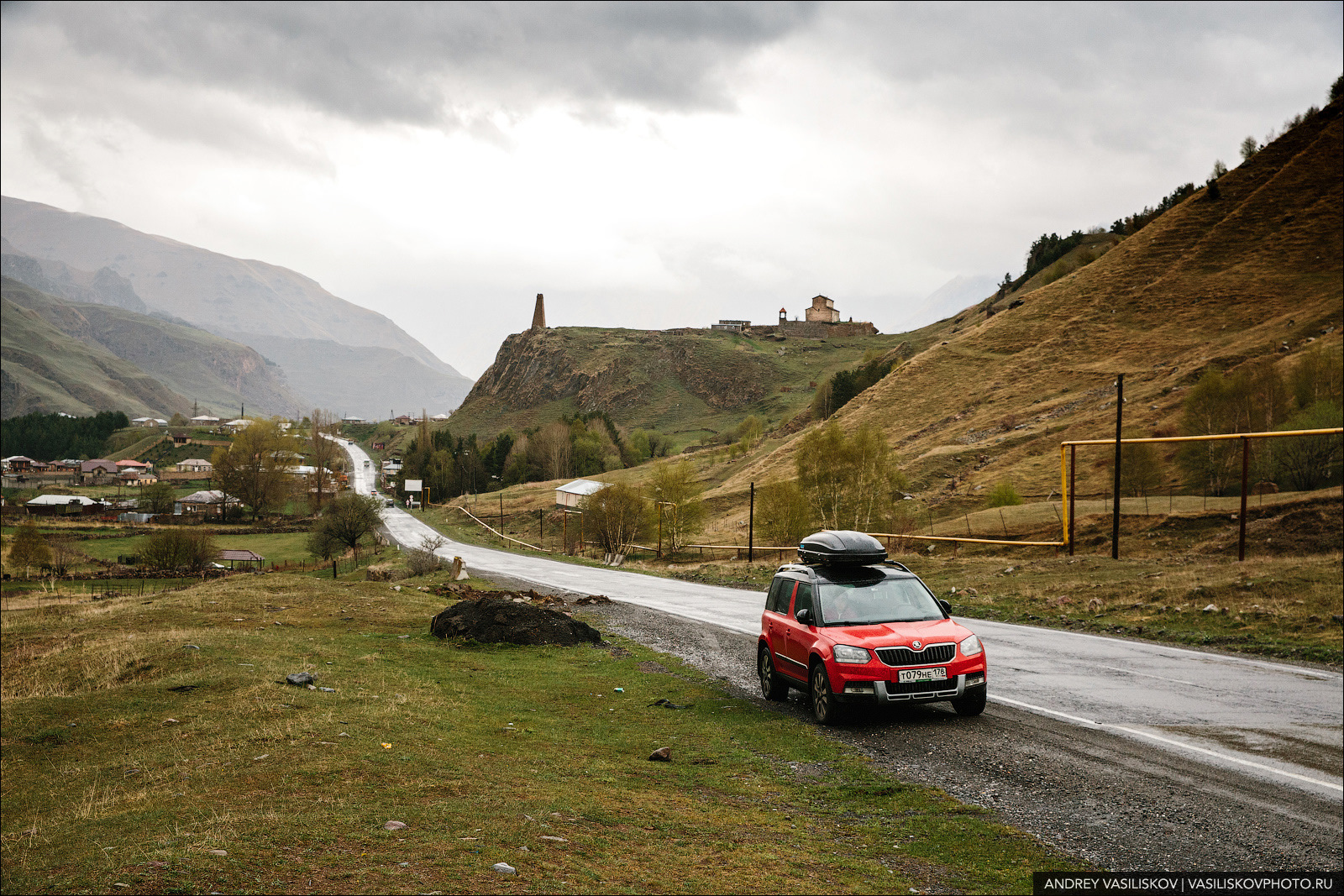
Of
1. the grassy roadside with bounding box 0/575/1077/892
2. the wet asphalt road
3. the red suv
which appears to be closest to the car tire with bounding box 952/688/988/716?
the red suv

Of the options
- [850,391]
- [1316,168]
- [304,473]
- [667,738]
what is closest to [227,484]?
[304,473]

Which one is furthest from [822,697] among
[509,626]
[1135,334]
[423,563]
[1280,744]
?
[1135,334]

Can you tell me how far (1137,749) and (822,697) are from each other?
3867 mm

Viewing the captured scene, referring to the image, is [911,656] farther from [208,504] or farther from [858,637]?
[208,504]

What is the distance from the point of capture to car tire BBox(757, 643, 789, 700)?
1324cm

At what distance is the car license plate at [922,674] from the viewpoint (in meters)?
11.0

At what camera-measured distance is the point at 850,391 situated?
409 ft

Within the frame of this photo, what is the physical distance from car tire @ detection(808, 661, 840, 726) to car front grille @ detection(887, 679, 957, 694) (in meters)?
0.77

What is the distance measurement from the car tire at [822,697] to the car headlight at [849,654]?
30 centimetres

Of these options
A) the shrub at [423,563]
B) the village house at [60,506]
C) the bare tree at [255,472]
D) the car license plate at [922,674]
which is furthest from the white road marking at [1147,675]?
the village house at [60,506]

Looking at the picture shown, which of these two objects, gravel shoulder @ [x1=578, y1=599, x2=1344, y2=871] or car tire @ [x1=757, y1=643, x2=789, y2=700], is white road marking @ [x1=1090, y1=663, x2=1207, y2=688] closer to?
gravel shoulder @ [x1=578, y1=599, x2=1344, y2=871]

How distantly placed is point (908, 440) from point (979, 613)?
57.7 metres

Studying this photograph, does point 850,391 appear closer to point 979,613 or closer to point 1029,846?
point 979,613

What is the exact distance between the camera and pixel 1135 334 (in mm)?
82500
